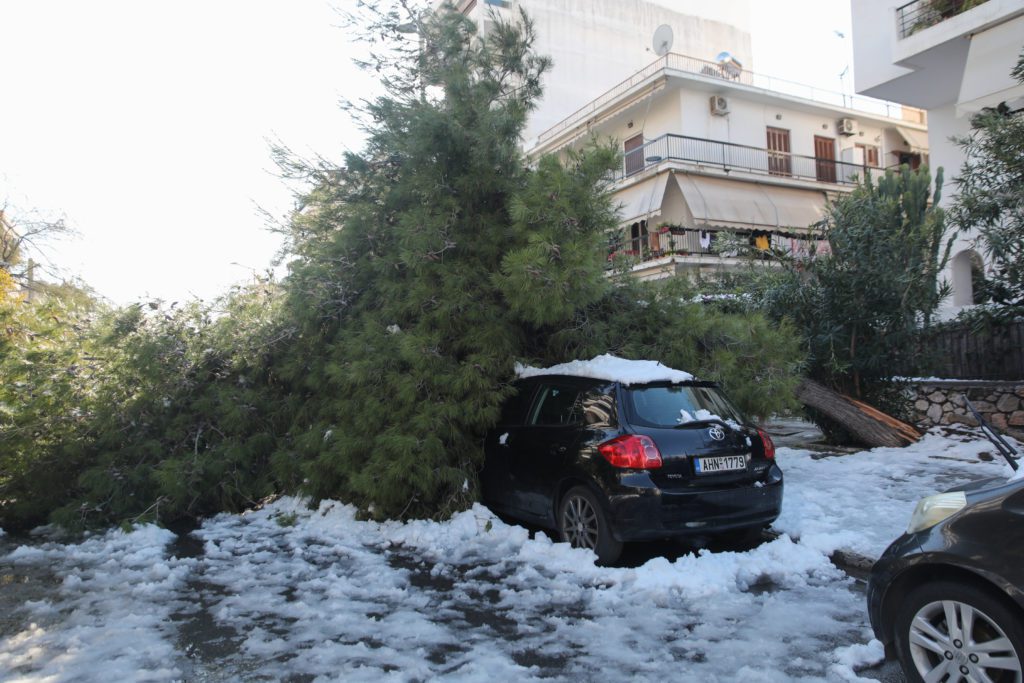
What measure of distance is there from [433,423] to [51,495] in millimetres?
4758

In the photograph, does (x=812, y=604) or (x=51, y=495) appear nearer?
(x=812, y=604)

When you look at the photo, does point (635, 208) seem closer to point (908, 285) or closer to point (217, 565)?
point (908, 285)

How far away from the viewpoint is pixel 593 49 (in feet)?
110

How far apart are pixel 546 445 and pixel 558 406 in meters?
0.37

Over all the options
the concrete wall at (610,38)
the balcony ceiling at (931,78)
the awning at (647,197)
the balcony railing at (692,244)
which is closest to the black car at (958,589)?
the balcony railing at (692,244)

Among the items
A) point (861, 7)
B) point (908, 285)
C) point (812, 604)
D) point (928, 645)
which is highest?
point (861, 7)

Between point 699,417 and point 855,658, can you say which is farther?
point 699,417

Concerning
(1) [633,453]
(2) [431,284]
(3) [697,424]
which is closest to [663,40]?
(2) [431,284]

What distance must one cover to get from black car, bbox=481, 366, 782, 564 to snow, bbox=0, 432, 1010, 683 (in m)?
0.27

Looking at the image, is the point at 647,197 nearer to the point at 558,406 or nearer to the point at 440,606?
the point at 558,406

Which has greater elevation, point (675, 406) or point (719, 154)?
point (719, 154)

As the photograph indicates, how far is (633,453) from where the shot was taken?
17.1ft

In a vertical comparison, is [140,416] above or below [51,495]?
above

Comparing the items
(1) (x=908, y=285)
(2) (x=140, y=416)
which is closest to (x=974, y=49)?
(1) (x=908, y=285)
